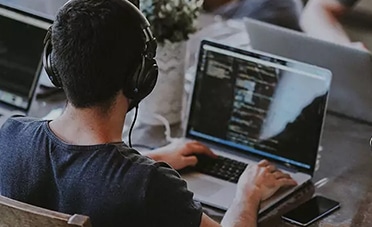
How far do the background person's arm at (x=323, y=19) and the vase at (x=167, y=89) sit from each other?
87 centimetres

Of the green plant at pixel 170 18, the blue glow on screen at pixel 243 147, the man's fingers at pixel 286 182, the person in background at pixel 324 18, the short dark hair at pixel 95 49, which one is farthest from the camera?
the person in background at pixel 324 18

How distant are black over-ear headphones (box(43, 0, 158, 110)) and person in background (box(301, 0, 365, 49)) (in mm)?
1655

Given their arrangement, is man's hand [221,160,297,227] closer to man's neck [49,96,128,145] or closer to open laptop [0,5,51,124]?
man's neck [49,96,128,145]

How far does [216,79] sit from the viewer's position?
2.30 metres

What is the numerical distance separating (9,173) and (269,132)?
2.65ft

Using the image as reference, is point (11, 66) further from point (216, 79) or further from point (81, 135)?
point (81, 135)

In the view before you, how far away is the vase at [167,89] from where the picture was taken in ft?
8.03

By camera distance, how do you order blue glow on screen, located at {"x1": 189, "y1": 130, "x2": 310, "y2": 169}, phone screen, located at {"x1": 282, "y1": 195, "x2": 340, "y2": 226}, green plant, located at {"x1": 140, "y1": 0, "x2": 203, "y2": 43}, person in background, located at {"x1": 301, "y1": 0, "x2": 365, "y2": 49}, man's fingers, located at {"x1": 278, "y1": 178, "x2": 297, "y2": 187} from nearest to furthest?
phone screen, located at {"x1": 282, "y1": 195, "x2": 340, "y2": 226}
man's fingers, located at {"x1": 278, "y1": 178, "x2": 297, "y2": 187}
blue glow on screen, located at {"x1": 189, "y1": 130, "x2": 310, "y2": 169}
green plant, located at {"x1": 140, "y1": 0, "x2": 203, "y2": 43}
person in background, located at {"x1": 301, "y1": 0, "x2": 365, "y2": 49}

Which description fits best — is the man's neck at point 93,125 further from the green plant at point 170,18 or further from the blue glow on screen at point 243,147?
the green plant at point 170,18

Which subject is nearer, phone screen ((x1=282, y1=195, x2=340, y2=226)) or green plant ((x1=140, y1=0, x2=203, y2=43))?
phone screen ((x1=282, y1=195, x2=340, y2=226))

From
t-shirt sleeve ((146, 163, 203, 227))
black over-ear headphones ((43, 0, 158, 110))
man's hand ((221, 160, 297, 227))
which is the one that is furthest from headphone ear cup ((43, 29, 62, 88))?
man's hand ((221, 160, 297, 227))

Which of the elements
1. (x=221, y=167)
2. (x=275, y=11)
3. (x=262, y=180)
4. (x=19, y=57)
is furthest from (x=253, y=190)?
(x=275, y=11)

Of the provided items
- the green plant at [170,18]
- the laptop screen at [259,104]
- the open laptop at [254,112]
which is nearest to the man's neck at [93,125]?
the open laptop at [254,112]

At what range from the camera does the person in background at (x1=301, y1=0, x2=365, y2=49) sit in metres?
3.21
